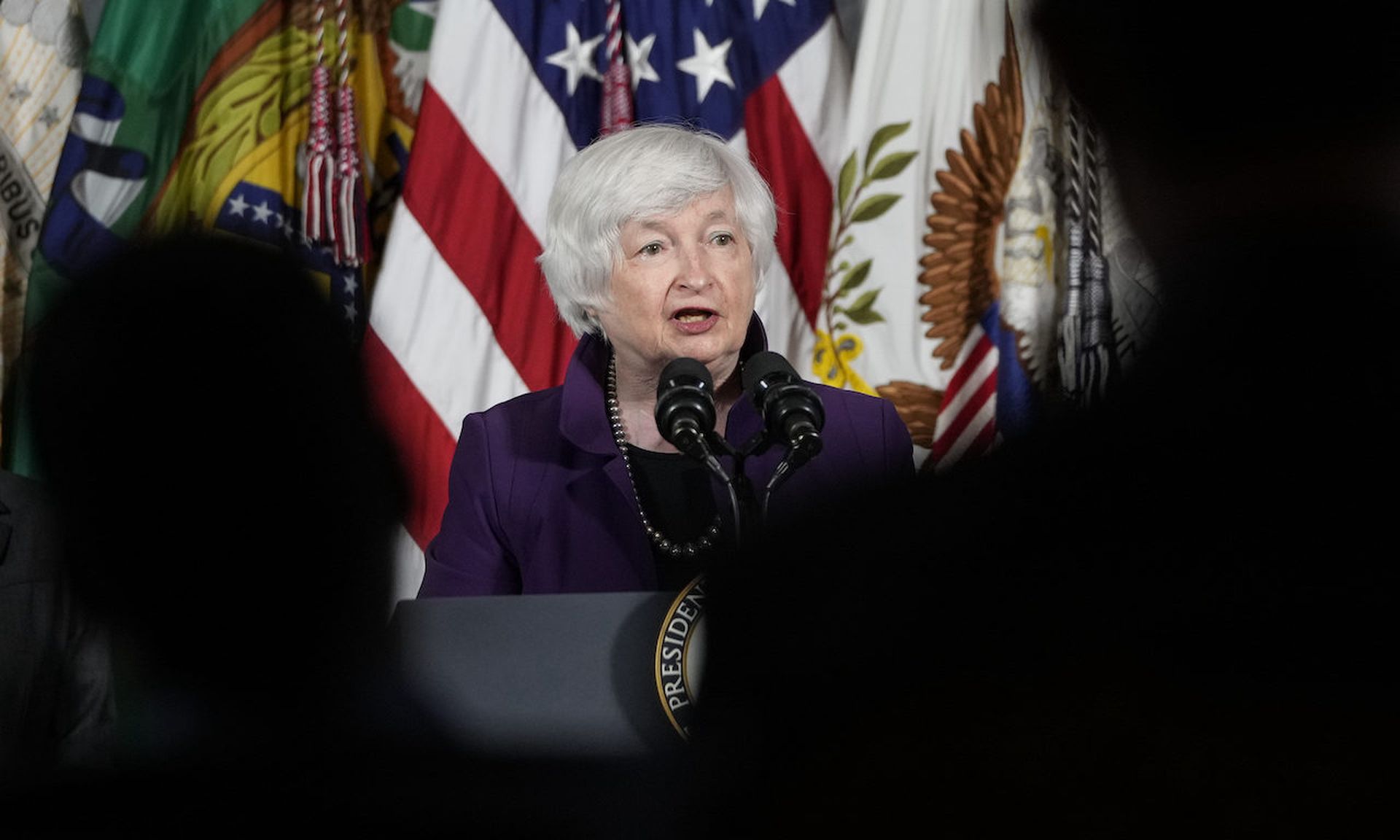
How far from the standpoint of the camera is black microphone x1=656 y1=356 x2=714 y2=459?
1.49 m

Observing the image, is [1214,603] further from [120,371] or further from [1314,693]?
[120,371]

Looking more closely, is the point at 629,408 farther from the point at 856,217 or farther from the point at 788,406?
the point at 856,217

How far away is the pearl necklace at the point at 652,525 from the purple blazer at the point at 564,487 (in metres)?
0.01

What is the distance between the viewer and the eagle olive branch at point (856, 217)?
10.1 ft

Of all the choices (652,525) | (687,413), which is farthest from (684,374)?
(652,525)

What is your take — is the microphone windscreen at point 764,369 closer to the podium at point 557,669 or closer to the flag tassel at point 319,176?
the podium at point 557,669

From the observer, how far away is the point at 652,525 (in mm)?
1912

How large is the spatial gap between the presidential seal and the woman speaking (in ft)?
3.00

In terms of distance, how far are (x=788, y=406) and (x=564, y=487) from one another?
22.0 inches

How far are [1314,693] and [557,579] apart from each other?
153 centimetres

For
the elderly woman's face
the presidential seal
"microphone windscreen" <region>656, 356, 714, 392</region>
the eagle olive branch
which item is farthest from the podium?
the eagle olive branch

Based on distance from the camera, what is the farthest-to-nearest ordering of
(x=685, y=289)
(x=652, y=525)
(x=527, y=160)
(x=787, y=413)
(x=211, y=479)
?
(x=527, y=160), (x=685, y=289), (x=652, y=525), (x=211, y=479), (x=787, y=413)

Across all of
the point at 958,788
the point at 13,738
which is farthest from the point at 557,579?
the point at 958,788

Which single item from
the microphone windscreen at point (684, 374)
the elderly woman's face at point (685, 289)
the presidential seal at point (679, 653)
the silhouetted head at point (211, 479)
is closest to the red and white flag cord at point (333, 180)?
the silhouetted head at point (211, 479)
